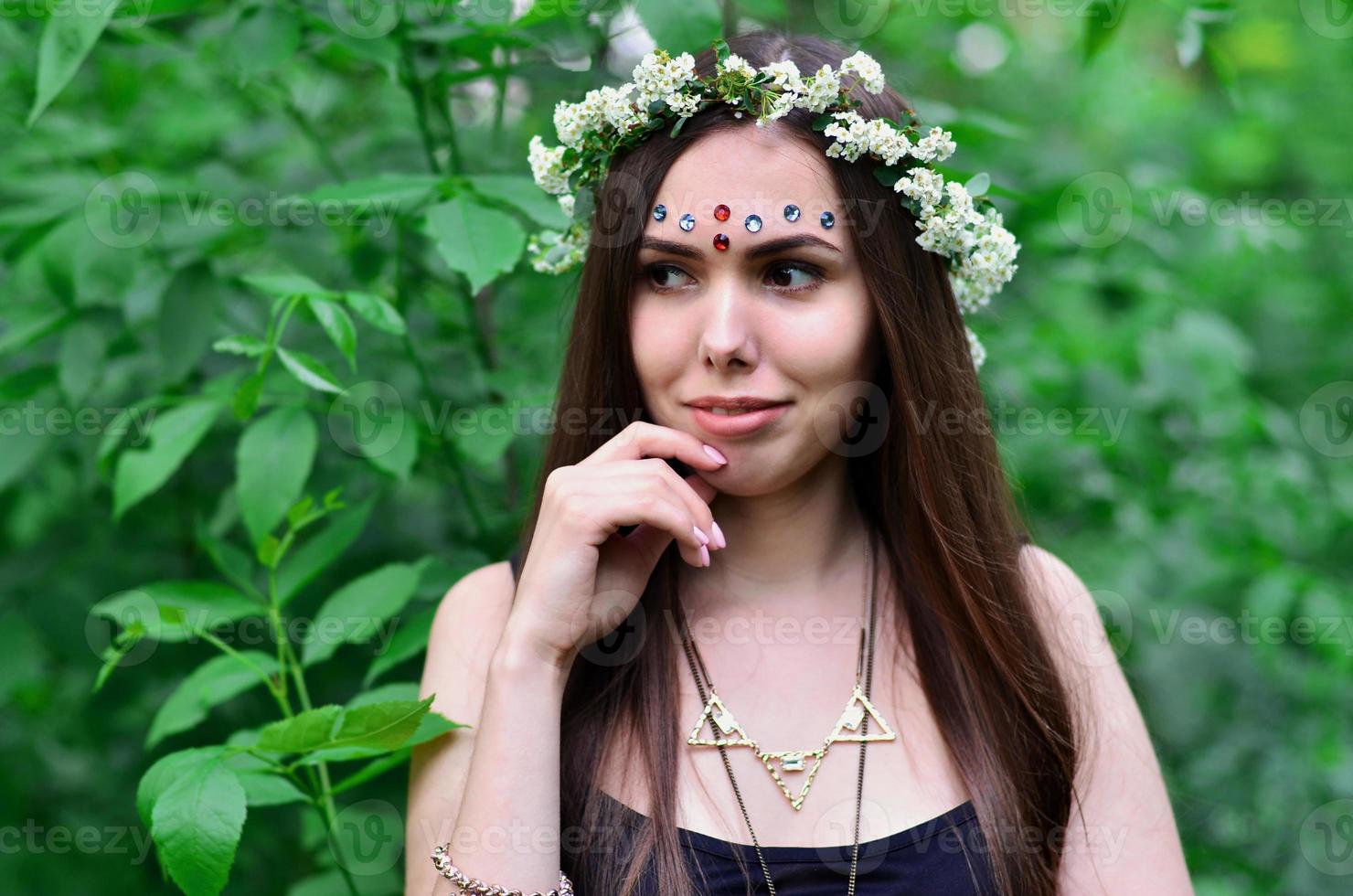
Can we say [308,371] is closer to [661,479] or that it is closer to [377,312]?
[377,312]

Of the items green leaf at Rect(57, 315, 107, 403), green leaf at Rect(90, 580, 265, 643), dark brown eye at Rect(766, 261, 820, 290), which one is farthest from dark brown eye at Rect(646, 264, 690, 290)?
green leaf at Rect(57, 315, 107, 403)

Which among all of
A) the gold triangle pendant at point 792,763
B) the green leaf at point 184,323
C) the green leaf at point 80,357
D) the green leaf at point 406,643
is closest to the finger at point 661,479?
the gold triangle pendant at point 792,763

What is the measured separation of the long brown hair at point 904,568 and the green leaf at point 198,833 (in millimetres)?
479

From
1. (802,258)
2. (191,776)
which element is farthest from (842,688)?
(191,776)

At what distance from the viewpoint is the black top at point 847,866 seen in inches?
65.8

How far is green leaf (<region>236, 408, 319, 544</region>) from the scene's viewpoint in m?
1.86

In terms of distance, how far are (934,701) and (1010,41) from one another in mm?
1613

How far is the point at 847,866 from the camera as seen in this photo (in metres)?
1.68

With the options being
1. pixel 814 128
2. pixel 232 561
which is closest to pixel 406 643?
pixel 232 561

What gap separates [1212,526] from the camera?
3.23 metres

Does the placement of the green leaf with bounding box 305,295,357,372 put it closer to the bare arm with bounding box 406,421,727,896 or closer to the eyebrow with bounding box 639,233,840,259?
the bare arm with bounding box 406,421,727,896

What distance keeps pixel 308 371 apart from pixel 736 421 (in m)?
0.60

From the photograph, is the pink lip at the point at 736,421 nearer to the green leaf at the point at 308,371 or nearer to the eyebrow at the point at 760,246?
the eyebrow at the point at 760,246

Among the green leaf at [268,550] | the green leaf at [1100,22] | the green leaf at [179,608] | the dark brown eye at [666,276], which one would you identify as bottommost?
the green leaf at [179,608]
